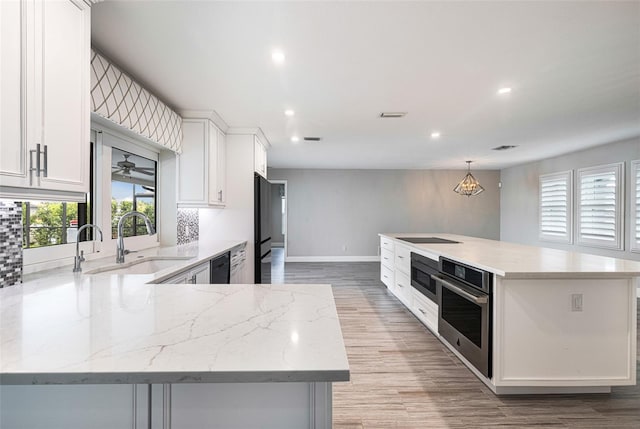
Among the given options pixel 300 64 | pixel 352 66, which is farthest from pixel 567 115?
pixel 300 64

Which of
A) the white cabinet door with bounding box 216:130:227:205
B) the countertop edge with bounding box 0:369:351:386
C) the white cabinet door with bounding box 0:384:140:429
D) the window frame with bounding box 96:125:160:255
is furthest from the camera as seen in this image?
the white cabinet door with bounding box 216:130:227:205

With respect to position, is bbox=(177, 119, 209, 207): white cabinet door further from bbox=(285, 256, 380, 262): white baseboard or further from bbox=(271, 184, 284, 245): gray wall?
bbox=(271, 184, 284, 245): gray wall

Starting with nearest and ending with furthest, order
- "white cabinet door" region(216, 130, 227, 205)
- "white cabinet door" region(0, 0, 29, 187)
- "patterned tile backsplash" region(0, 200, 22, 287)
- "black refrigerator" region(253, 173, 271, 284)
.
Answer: "white cabinet door" region(0, 0, 29, 187) < "patterned tile backsplash" region(0, 200, 22, 287) < "white cabinet door" region(216, 130, 227, 205) < "black refrigerator" region(253, 173, 271, 284)

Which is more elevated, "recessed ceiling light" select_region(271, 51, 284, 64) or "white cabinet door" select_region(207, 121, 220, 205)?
"recessed ceiling light" select_region(271, 51, 284, 64)

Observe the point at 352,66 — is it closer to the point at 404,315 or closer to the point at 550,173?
the point at 404,315

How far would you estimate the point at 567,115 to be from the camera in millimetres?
3584

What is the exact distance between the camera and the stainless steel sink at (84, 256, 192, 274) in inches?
80.6

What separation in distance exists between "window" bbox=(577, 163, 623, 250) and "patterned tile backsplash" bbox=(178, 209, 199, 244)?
626cm

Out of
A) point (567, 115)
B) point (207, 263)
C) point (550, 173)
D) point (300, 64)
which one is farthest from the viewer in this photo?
point (550, 173)

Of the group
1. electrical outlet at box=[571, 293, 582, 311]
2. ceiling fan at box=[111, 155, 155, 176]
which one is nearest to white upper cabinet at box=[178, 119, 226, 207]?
ceiling fan at box=[111, 155, 155, 176]

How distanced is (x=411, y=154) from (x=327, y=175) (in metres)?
2.58

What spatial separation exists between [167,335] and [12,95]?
1140 millimetres

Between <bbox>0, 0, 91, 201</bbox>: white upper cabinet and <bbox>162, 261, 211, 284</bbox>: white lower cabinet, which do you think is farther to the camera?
<bbox>162, 261, 211, 284</bbox>: white lower cabinet

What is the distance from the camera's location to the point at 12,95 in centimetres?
121
